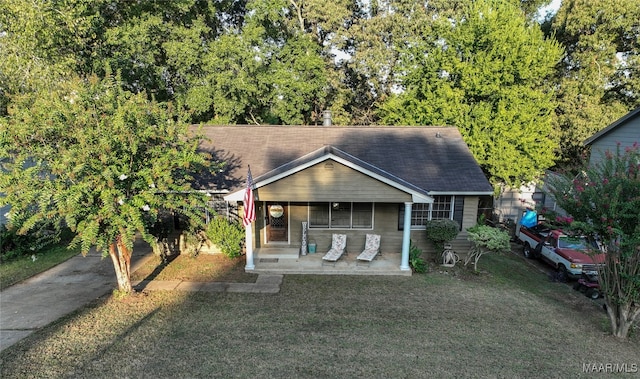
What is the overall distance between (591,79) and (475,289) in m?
21.4

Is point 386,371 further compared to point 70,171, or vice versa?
point 70,171

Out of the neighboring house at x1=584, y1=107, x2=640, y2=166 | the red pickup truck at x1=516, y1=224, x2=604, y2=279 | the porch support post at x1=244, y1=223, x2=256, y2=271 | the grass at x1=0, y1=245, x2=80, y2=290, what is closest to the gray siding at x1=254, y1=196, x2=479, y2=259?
the porch support post at x1=244, y1=223, x2=256, y2=271

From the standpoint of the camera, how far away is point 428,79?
2083cm

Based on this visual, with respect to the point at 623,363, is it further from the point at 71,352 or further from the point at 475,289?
the point at 71,352

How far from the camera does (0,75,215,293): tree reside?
695 cm

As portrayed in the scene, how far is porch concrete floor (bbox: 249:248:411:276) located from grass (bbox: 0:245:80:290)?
21.4 feet

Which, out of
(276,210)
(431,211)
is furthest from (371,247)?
(276,210)

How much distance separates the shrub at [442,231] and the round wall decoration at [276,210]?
16.8 ft

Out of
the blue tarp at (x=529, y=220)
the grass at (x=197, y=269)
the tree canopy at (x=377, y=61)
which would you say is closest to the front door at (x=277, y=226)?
the grass at (x=197, y=269)

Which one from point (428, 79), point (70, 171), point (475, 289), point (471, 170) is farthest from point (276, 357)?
point (428, 79)

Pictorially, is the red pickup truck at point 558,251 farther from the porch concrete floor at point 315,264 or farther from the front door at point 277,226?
the front door at point 277,226

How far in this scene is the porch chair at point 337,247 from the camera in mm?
11333

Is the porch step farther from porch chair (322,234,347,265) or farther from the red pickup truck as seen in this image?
the red pickup truck

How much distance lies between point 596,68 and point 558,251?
58.8 feet
